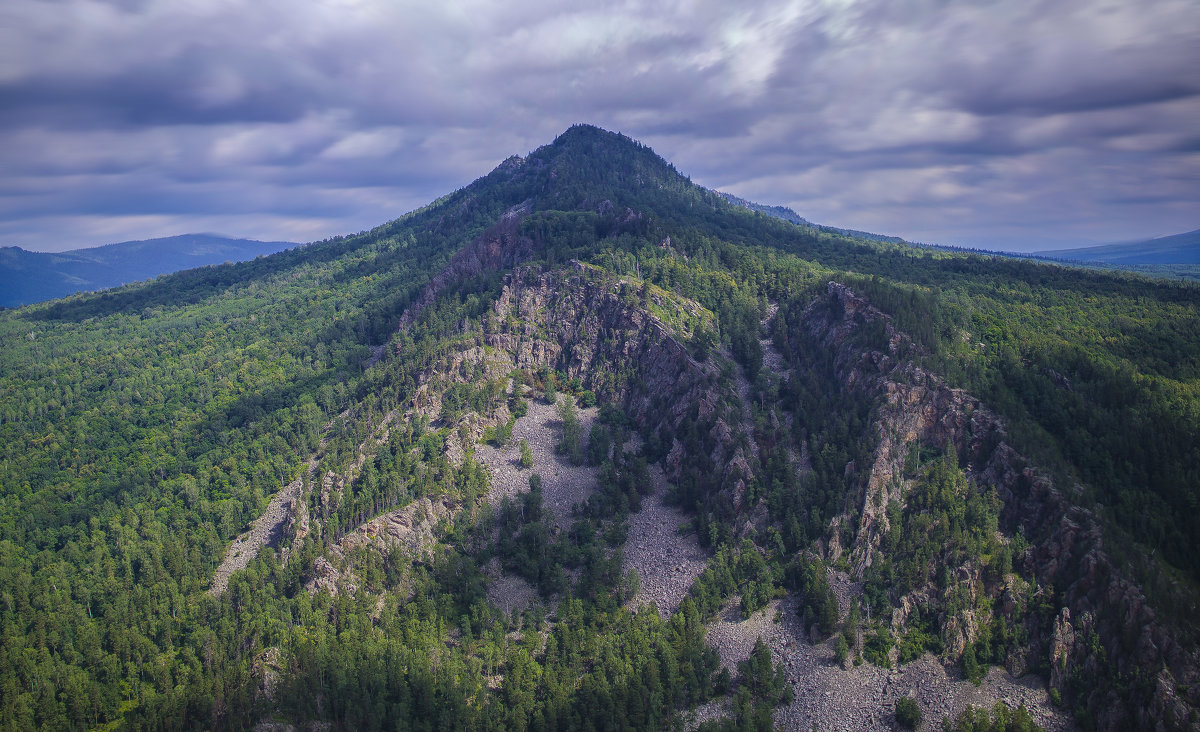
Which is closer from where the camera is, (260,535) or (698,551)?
(698,551)

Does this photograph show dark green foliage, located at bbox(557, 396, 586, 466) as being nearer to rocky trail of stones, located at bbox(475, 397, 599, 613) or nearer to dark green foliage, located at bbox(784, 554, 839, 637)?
rocky trail of stones, located at bbox(475, 397, 599, 613)

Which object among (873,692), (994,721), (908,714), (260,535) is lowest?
(873,692)

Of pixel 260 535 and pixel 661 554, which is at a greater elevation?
pixel 661 554

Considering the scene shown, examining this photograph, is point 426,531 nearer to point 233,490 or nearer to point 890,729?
point 233,490

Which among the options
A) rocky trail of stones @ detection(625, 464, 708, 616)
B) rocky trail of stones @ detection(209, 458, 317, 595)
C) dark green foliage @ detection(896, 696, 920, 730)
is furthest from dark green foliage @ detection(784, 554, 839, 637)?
rocky trail of stones @ detection(209, 458, 317, 595)

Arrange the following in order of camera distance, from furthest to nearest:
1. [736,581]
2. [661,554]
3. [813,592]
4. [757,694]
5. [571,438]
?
[571,438], [661,554], [736,581], [813,592], [757,694]

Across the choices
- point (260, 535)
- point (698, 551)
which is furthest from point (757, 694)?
point (260, 535)

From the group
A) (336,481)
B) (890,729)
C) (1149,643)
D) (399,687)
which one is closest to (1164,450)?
(1149,643)

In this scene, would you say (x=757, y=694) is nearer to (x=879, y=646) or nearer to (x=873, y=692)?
(x=873, y=692)
